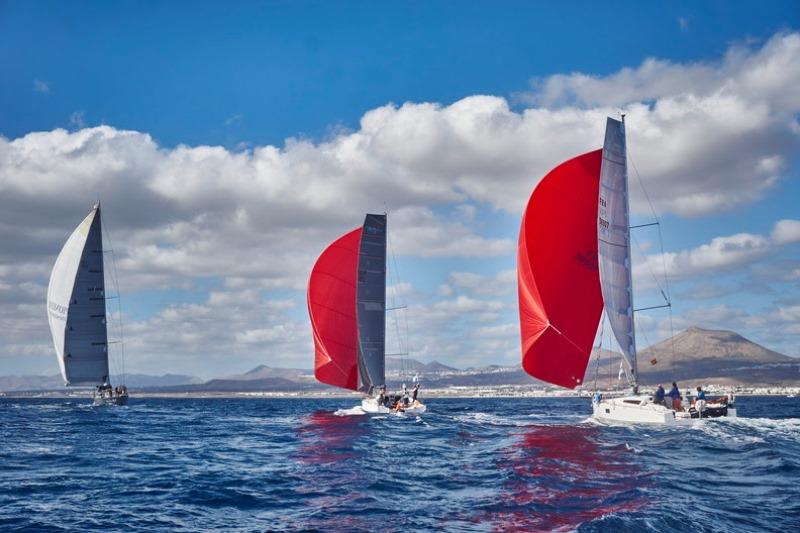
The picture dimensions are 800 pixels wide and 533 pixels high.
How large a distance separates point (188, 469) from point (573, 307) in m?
23.7

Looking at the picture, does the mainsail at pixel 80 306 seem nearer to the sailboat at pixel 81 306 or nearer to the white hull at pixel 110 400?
the sailboat at pixel 81 306

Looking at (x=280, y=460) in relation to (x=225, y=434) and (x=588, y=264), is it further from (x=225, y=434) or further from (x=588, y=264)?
(x=588, y=264)

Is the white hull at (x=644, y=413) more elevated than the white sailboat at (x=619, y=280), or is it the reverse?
the white sailboat at (x=619, y=280)

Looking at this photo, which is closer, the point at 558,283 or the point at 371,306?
the point at 558,283

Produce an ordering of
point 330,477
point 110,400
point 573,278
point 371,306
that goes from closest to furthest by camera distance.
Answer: point 330,477
point 573,278
point 371,306
point 110,400

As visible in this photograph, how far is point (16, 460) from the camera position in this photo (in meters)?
28.6

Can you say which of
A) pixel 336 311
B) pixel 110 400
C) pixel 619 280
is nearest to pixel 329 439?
pixel 619 280

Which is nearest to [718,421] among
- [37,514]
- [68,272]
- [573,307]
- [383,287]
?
[573,307]

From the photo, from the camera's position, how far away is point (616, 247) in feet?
137

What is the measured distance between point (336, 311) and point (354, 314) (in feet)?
5.37

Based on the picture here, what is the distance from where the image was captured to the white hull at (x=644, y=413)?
3775 cm

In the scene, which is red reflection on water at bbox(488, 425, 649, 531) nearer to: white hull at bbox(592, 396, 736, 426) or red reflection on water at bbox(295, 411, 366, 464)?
white hull at bbox(592, 396, 736, 426)

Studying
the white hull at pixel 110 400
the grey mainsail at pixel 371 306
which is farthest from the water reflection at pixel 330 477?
the white hull at pixel 110 400

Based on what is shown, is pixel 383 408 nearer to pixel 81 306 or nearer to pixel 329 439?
pixel 329 439
